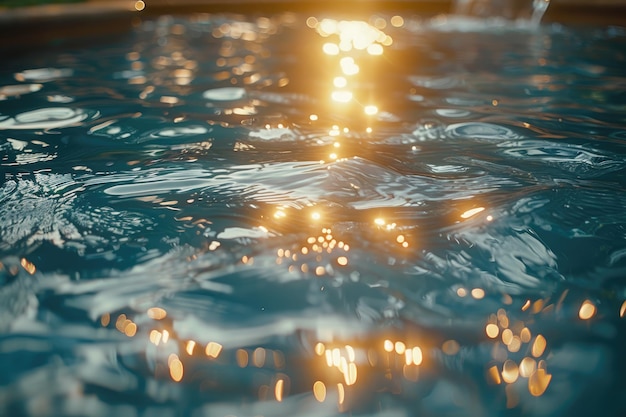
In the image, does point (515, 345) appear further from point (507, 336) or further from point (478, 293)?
point (478, 293)

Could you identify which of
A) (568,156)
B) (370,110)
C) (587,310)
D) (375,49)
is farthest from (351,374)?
(375,49)

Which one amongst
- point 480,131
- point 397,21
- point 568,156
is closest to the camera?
point 568,156

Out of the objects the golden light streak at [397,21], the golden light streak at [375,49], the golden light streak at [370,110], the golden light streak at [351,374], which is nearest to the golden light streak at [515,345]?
the golden light streak at [351,374]

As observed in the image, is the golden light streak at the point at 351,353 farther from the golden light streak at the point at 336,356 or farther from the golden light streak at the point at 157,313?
the golden light streak at the point at 157,313

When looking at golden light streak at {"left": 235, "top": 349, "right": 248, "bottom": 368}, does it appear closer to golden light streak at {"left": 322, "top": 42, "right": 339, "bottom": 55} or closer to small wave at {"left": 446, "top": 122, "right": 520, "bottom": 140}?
small wave at {"left": 446, "top": 122, "right": 520, "bottom": 140}

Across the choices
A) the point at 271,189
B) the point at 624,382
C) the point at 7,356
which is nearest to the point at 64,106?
the point at 271,189

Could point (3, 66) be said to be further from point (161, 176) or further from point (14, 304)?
point (14, 304)
